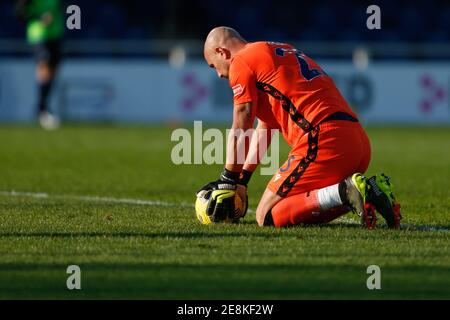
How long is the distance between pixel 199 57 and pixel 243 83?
17651 mm

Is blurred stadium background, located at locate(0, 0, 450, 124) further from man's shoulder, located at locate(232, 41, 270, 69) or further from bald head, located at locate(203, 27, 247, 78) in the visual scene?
man's shoulder, located at locate(232, 41, 270, 69)

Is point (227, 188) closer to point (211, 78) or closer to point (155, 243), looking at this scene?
point (155, 243)

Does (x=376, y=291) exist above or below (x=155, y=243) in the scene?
below

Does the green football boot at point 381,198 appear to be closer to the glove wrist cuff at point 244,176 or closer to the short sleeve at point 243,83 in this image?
the short sleeve at point 243,83

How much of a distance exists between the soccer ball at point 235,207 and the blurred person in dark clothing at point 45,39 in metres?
12.9

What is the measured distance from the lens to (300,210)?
695cm

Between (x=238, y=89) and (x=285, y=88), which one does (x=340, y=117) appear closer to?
(x=285, y=88)

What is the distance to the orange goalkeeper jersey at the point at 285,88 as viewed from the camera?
22.9ft

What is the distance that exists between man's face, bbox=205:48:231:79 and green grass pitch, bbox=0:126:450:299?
106 cm

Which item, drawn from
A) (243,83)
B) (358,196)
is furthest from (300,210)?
(243,83)
